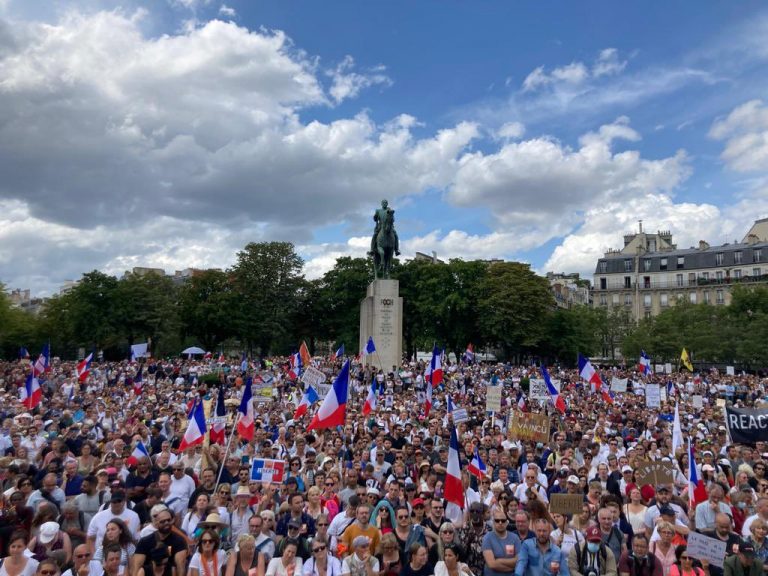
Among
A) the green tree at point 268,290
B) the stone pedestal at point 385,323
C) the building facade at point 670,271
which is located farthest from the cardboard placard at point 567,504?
the building facade at point 670,271

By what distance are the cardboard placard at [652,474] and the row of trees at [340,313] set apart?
53973 millimetres

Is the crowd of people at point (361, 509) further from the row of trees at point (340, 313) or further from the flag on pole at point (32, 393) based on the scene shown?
the row of trees at point (340, 313)

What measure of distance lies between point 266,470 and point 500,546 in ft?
12.4

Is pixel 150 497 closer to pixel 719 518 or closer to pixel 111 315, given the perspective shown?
pixel 719 518

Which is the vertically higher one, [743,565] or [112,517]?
[112,517]

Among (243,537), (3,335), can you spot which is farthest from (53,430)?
(3,335)

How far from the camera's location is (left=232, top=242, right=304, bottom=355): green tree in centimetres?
6856

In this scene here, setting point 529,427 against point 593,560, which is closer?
point 593,560

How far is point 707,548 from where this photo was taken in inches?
267

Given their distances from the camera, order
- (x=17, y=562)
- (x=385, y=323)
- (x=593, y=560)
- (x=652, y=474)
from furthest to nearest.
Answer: (x=385, y=323) → (x=652, y=474) → (x=593, y=560) → (x=17, y=562)

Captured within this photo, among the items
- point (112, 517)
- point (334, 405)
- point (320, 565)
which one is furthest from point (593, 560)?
point (334, 405)

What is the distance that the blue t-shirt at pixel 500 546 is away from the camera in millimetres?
6996

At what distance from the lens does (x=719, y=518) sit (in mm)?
7293

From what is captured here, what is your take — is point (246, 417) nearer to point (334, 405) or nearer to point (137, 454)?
point (334, 405)
